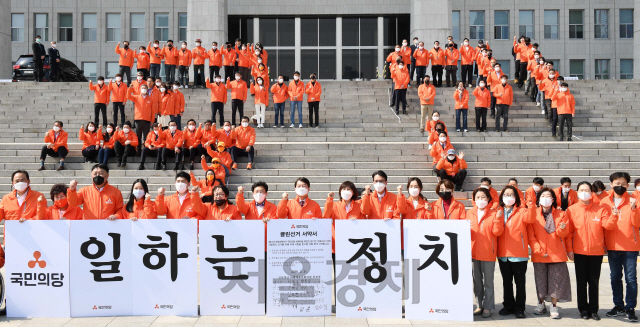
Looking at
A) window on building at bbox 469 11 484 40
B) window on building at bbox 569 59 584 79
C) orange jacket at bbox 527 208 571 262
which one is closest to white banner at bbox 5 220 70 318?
orange jacket at bbox 527 208 571 262

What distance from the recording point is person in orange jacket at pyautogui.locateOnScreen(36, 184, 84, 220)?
8055 millimetres

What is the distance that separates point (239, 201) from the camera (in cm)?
789

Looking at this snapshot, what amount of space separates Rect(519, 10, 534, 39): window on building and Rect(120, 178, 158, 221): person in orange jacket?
3541cm

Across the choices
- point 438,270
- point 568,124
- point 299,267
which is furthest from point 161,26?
point 438,270

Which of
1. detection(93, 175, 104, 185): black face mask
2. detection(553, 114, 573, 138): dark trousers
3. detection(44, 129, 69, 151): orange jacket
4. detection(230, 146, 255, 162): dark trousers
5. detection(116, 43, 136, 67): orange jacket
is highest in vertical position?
detection(116, 43, 136, 67): orange jacket

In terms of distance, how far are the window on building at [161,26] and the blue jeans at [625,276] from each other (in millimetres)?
35734

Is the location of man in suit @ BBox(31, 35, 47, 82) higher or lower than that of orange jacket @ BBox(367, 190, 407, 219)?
higher

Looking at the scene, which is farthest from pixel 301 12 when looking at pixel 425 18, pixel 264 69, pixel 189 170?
pixel 189 170

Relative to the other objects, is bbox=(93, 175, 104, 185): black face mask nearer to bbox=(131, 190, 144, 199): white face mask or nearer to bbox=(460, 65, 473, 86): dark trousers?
bbox=(131, 190, 144, 199): white face mask

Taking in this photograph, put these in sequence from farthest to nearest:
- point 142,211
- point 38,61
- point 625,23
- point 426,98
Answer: point 625,23, point 38,61, point 426,98, point 142,211

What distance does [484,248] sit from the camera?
7.47 meters

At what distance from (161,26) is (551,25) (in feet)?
87.3

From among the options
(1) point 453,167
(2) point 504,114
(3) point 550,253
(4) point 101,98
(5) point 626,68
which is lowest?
Answer: (3) point 550,253

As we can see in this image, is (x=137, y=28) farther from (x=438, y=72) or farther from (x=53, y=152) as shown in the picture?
(x=53, y=152)
